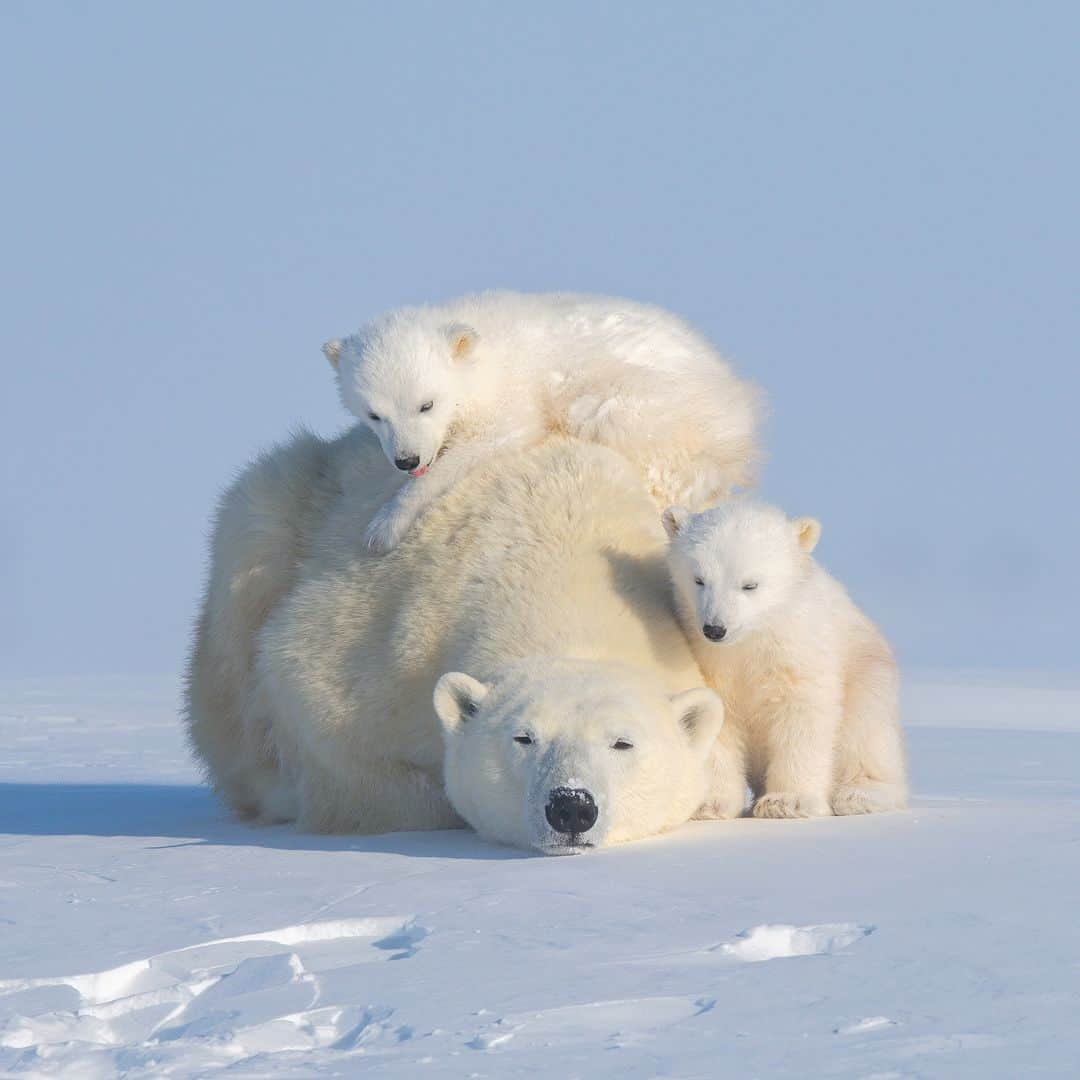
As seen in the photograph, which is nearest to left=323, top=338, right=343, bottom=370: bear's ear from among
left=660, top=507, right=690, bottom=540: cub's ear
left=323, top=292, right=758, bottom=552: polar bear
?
left=323, top=292, right=758, bottom=552: polar bear

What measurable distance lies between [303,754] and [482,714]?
4.32ft

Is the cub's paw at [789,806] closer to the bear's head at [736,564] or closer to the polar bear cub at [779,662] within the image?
the polar bear cub at [779,662]

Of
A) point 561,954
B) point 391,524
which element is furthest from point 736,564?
point 561,954

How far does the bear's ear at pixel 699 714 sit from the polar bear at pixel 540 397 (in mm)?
1443

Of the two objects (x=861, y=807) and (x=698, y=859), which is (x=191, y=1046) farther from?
(x=861, y=807)

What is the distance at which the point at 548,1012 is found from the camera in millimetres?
3316

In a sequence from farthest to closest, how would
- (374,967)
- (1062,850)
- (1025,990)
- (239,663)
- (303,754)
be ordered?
(239,663) → (303,754) → (1062,850) → (374,967) → (1025,990)

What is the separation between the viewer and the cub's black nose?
16.9 feet

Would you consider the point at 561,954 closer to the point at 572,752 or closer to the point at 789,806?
the point at 572,752

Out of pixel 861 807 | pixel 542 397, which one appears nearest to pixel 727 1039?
pixel 861 807

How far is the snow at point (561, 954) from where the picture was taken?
10.2 ft

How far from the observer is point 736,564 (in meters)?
5.88

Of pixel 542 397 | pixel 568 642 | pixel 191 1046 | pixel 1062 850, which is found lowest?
pixel 191 1046

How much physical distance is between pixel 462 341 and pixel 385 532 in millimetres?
841
